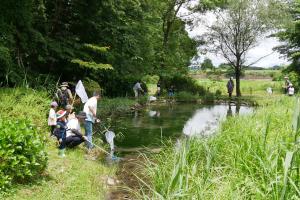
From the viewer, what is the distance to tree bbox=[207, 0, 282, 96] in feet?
114

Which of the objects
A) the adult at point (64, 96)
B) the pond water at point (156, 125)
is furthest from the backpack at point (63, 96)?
the pond water at point (156, 125)

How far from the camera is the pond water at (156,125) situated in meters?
14.5

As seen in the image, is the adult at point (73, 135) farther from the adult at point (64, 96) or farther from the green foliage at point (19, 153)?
the adult at point (64, 96)

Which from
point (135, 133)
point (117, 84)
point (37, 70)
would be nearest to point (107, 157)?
point (135, 133)

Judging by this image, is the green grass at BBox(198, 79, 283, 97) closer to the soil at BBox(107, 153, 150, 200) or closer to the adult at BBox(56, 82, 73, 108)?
the adult at BBox(56, 82, 73, 108)

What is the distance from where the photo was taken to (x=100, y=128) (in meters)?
15.8

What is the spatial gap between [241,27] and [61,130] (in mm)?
27502

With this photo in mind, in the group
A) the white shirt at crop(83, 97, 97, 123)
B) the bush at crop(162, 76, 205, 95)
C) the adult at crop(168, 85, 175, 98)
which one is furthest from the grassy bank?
the bush at crop(162, 76, 205, 95)

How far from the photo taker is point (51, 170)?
8.84m

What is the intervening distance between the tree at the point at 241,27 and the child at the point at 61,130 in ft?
86.6

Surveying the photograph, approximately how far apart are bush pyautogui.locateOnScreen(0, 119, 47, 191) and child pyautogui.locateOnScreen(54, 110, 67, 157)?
2161mm

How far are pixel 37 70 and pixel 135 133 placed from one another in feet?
17.0

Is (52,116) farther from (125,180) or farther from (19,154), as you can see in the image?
(19,154)

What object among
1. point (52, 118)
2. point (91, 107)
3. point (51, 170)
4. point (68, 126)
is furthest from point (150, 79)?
point (51, 170)
